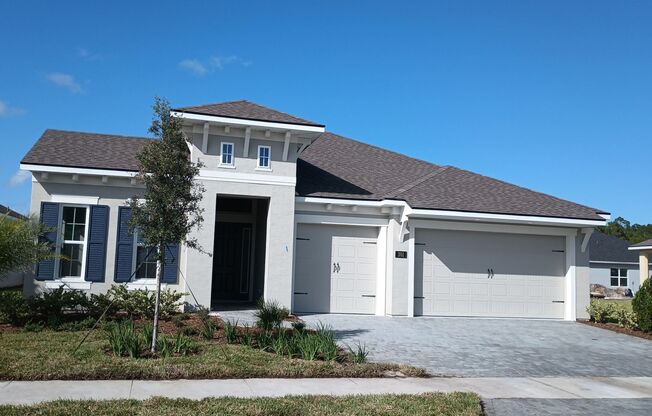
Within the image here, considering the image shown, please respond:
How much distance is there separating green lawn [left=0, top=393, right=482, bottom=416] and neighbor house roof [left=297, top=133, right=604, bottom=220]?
29.0 ft

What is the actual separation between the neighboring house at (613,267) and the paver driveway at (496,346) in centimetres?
3004

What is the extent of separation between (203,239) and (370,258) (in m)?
4.83

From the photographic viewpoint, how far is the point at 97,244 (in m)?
14.7

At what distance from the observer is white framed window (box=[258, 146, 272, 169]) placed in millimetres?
15250

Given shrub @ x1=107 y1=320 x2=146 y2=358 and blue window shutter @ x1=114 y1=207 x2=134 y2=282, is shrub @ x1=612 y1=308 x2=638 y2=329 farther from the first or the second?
blue window shutter @ x1=114 y1=207 x2=134 y2=282

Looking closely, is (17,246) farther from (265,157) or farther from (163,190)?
(265,157)

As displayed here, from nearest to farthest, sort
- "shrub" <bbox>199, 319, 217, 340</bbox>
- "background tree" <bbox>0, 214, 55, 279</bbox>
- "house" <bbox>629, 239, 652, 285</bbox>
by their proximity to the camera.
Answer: "shrub" <bbox>199, 319, 217, 340</bbox>
"background tree" <bbox>0, 214, 55, 279</bbox>
"house" <bbox>629, 239, 652, 285</bbox>

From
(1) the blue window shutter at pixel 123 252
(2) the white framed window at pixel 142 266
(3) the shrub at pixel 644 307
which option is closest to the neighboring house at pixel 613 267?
(3) the shrub at pixel 644 307

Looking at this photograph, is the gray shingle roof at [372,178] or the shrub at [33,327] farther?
the gray shingle roof at [372,178]

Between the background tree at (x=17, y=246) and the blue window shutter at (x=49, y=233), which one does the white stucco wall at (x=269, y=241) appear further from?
the background tree at (x=17, y=246)

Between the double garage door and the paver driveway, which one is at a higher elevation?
the double garage door

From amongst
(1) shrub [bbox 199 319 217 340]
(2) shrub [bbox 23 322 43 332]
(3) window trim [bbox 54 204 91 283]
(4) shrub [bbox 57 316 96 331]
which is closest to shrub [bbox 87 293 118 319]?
(4) shrub [bbox 57 316 96 331]

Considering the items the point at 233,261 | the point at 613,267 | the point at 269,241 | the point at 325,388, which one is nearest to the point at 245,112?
the point at 269,241

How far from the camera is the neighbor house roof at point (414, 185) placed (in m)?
16.2
